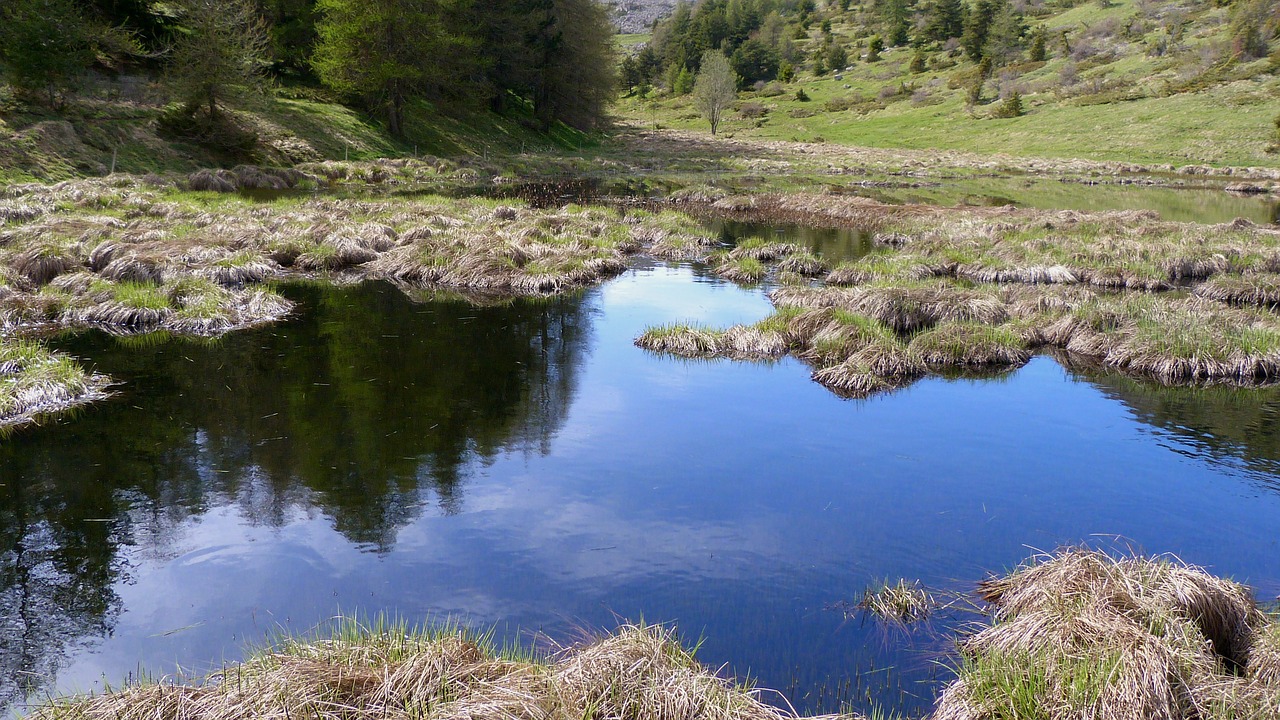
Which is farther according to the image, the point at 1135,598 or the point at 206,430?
the point at 206,430

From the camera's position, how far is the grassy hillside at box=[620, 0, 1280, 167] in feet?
215

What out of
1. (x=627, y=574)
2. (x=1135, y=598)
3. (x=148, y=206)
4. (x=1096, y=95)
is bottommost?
(x=627, y=574)

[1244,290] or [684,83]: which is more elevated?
[684,83]

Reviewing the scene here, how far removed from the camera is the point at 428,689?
4945 millimetres

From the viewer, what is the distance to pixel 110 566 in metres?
7.32

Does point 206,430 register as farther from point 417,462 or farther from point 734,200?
point 734,200

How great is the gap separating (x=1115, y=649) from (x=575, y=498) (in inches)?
215

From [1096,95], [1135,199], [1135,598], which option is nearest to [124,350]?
[1135,598]

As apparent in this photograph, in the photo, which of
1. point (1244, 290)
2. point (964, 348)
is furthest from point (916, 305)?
point (1244, 290)

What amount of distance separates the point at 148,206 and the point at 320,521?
77.0 ft

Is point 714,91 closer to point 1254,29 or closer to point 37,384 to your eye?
point 1254,29

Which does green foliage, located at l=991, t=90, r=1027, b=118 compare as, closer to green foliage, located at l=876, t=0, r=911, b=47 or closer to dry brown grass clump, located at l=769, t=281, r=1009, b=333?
green foliage, located at l=876, t=0, r=911, b=47

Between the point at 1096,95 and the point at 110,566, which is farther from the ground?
the point at 1096,95

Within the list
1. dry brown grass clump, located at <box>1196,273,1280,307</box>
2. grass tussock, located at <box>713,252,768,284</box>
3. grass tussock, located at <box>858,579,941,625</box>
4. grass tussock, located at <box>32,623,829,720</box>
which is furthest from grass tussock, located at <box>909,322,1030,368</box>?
grass tussock, located at <box>32,623,829,720</box>
